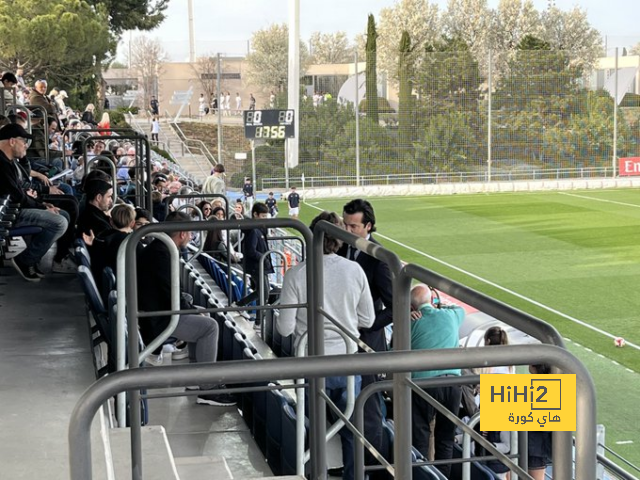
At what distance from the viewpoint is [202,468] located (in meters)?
4.33

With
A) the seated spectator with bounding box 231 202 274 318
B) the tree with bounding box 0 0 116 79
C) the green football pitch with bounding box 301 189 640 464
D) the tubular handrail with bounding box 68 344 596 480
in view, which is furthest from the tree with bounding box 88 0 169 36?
the tubular handrail with bounding box 68 344 596 480

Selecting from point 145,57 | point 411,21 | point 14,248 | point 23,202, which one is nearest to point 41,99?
point 14,248

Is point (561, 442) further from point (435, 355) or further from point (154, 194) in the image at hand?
point (154, 194)

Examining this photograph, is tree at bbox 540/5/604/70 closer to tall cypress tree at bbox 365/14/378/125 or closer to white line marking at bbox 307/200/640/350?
tall cypress tree at bbox 365/14/378/125

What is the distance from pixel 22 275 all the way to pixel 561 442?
5629 millimetres

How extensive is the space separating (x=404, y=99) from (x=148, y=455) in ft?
135

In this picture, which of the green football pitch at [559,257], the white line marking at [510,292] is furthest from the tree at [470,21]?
the white line marking at [510,292]

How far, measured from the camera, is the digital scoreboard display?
4000 centimetres

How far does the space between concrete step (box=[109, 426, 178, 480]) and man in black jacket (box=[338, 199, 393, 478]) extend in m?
0.87

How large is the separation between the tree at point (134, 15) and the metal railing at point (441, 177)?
9.07 meters

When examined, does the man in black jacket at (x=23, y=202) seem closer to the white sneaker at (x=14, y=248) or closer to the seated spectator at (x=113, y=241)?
the white sneaker at (x=14, y=248)

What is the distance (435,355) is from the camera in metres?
1.44

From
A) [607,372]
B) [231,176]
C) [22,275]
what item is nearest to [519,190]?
[231,176]

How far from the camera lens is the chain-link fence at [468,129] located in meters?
42.0
